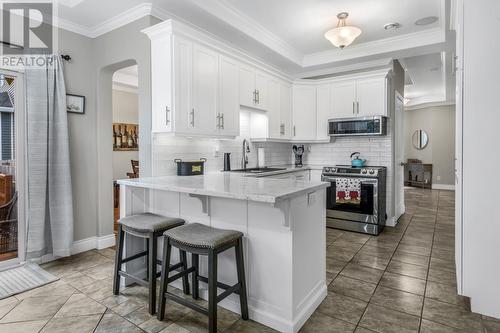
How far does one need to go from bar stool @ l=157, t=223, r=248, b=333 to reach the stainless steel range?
2852 millimetres

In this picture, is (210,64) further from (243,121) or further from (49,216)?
(49,216)

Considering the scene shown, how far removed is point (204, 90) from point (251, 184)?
4.95 ft

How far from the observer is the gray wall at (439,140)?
28.9 ft

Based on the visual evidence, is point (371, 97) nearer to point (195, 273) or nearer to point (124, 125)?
point (195, 273)

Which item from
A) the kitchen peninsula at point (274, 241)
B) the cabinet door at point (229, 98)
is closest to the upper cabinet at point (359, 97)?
the cabinet door at point (229, 98)

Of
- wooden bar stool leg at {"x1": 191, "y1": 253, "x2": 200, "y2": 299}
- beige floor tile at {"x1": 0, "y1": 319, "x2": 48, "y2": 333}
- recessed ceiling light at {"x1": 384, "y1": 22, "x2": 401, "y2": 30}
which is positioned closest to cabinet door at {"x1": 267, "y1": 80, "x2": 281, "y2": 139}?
recessed ceiling light at {"x1": 384, "y1": 22, "x2": 401, "y2": 30}

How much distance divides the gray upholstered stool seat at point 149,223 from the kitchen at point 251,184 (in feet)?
0.04

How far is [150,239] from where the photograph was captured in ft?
7.32

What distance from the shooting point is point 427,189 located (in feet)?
29.1

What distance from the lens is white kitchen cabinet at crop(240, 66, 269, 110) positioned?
3.96 m

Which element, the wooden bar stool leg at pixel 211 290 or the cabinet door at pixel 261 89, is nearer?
the wooden bar stool leg at pixel 211 290

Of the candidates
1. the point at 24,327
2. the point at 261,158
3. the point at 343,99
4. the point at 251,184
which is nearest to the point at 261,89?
the point at 261,158

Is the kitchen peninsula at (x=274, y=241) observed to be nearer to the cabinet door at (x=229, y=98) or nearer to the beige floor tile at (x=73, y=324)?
the beige floor tile at (x=73, y=324)

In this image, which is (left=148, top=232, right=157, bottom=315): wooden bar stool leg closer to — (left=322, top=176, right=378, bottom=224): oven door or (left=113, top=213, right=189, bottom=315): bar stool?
(left=113, top=213, right=189, bottom=315): bar stool
